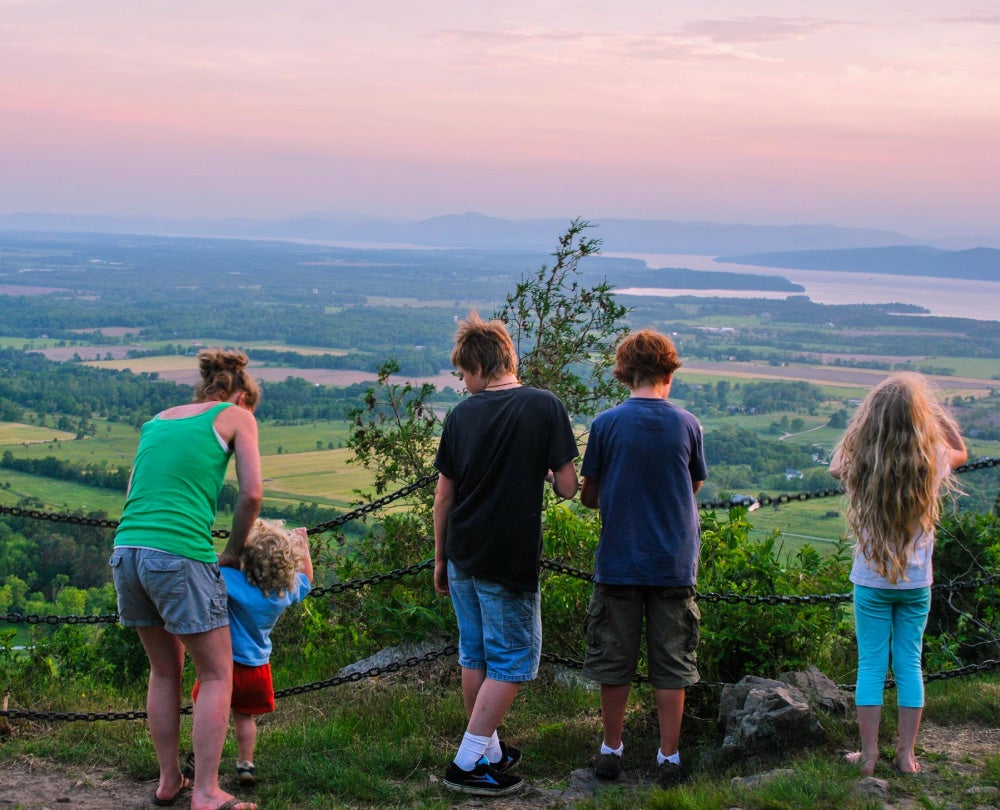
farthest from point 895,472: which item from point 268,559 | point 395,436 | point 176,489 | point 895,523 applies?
point 395,436

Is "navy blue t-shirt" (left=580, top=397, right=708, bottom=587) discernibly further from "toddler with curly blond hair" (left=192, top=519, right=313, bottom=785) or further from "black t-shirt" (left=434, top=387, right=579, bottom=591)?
"toddler with curly blond hair" (left=192, top=519, right=313, bottom=785)

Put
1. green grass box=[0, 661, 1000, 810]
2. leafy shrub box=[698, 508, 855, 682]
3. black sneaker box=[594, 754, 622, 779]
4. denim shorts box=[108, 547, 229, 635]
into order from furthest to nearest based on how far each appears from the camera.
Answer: leafy shrub box=[698, 508, 855, 682]
black sneaker box=[594, 754, 622, 779]
green grass box=[0, 661, 1000, 810]
denim shorts box=[108, 547, 229, 635]

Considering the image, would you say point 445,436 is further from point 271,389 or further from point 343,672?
point 271,389

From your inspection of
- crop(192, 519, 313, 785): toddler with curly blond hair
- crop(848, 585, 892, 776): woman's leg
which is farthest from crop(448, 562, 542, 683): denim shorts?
crop(848, 585, 892, 776): woman's leg

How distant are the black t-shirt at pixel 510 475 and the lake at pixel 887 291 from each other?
60.8 m

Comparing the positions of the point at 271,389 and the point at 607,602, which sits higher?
the point at 607,602

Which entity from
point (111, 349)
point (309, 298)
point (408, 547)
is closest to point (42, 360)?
point (111, 349)

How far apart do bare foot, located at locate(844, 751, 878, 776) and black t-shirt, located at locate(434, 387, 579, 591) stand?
1504mm

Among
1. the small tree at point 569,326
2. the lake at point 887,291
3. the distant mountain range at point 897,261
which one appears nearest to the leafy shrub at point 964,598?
the small tree at point 569,326

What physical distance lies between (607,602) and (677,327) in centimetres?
5678

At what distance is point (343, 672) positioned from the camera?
5797 millimetres

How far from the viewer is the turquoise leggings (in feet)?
13.0

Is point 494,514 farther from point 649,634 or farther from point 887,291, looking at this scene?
point 887,291

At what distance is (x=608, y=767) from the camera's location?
416 centimetres
